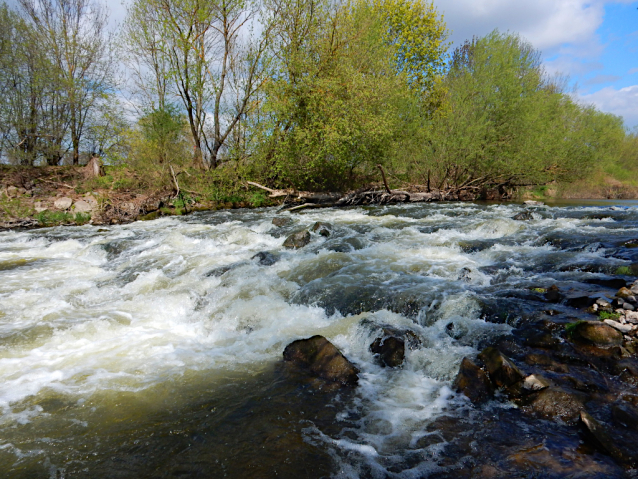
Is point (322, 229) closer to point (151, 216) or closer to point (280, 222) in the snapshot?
point (280, 222)

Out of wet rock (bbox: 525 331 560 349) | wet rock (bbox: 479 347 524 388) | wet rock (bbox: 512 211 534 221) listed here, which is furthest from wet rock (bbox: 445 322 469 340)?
wet rock (bbox: 512 211 534 221)

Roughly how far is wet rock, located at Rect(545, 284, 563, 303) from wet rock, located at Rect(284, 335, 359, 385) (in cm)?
331

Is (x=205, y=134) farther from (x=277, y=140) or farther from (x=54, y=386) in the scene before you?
(x=54, y=386)

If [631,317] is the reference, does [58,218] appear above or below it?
above

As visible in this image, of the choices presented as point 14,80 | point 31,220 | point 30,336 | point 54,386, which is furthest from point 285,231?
point 14,80

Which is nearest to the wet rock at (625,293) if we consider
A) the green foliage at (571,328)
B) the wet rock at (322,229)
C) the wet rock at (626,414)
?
the green foliage at (571,328)

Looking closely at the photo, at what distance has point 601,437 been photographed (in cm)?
283

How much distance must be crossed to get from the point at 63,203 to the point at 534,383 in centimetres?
1914

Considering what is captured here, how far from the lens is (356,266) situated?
7641mm

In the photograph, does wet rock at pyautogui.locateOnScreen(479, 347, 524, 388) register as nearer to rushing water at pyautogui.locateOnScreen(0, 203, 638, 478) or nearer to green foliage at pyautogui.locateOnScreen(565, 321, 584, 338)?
rushing water at pyautogui.locateOnScreen(0, 203, 638, 478)

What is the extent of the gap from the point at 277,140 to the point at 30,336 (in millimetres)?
15321

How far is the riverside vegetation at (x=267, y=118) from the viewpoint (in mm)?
17828

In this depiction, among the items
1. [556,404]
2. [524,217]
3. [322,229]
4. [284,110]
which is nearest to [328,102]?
[284,110]

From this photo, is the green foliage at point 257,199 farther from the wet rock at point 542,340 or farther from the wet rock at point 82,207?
the wet rock at point 542,340
